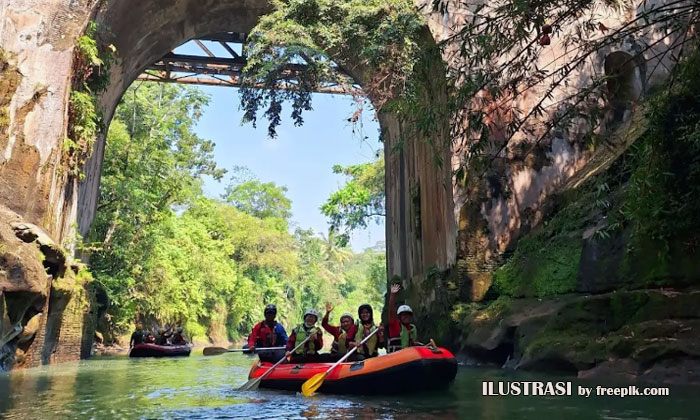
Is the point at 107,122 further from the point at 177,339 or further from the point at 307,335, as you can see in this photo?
the point at 307,335

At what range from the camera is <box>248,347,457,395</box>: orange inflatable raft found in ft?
26.1

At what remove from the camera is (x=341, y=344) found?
993cm

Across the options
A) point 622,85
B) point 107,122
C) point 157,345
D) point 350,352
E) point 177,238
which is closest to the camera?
point 350,352

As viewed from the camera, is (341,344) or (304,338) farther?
(304,338)

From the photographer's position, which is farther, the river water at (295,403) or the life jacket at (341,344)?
the life jacket at (341,344)

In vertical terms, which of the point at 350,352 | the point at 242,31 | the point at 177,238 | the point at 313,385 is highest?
the point at 242,31

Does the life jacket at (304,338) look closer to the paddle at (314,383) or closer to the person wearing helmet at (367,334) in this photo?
the person wearing helmet at (367,334)

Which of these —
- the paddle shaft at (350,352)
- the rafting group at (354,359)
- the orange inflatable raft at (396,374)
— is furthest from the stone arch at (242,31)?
the orange inflatable raft at (396,374)

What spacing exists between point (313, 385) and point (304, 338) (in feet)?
5.86

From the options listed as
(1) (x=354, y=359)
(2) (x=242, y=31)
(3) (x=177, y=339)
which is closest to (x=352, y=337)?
(1) (x=354, y=359)

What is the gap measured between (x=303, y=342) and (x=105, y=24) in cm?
906

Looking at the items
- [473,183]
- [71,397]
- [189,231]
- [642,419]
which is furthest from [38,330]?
[189,231]

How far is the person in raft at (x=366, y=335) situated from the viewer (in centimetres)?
950

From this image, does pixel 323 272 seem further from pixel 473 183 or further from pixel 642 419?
pixel 642 419
